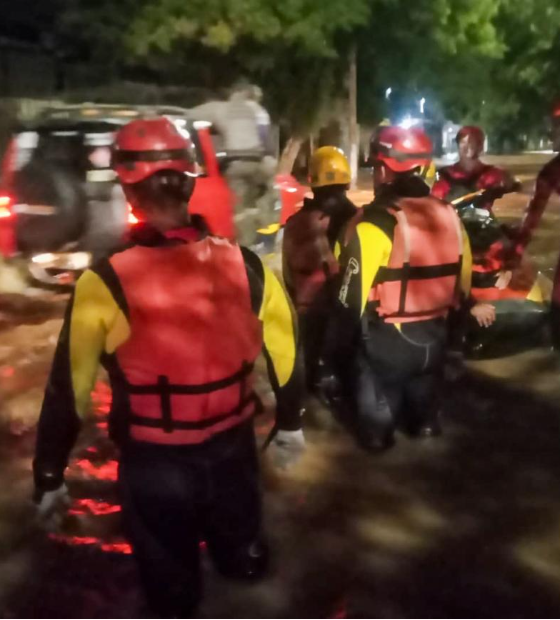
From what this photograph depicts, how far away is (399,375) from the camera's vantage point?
529 cm

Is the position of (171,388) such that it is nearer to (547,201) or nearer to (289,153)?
(547,201)

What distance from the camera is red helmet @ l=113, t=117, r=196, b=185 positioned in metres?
2.96

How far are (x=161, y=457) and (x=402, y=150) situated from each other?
245 cm

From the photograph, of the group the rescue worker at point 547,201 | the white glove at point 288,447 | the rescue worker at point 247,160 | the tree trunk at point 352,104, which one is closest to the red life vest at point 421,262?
the white glove at point 288,447

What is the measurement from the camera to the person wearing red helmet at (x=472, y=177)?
6965 mm

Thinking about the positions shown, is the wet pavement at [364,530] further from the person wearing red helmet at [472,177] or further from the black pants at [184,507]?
the person wearing red helmet at [472,177]

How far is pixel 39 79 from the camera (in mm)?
25875

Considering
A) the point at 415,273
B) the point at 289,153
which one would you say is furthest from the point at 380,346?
the point at 289,153

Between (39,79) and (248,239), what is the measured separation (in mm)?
16157

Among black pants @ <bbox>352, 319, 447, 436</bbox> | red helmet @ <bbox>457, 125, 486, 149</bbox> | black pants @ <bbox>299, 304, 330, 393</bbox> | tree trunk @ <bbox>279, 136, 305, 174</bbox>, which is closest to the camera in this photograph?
black pants @ <bbox>352, 319, 447, 436</bbox>

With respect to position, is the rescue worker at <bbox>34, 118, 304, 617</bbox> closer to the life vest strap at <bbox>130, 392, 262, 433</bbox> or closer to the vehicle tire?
the life vest strap at <bbox>130, 392, 262, 433</bbox>

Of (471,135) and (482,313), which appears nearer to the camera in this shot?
(482,313)

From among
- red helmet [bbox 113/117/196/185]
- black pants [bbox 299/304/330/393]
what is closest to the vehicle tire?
black pants [bbox 299/304/330/393]

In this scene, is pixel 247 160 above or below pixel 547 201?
below
